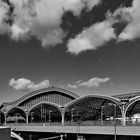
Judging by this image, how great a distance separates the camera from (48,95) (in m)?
92.8

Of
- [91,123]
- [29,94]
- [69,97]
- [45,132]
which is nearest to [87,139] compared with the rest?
[91,123]

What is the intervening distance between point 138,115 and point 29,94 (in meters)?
43.3

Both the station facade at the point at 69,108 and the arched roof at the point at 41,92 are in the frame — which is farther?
the arched roof at the point at 41,92

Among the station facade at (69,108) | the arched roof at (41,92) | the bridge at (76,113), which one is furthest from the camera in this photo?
the arched roof at (41,92)

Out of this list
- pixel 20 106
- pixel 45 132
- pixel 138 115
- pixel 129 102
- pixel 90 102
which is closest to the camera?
pixel 129 102

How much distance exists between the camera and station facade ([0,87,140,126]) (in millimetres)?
61625

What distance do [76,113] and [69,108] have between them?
2.65 metres

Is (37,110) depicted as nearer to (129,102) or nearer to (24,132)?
(24,132)

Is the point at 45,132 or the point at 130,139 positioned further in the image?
the point at 45,132

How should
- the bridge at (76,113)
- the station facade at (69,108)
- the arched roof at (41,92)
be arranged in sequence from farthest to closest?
the arched roof at (41,92)
the station facade at (69,108)
the bridge at (76,113)

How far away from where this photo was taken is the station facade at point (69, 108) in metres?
61.6

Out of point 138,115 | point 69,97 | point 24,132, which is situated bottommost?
point 24,132

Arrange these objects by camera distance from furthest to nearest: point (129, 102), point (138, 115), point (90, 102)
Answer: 1. point (90, 102)
2. point (138, 115)
3. point (129, 102)

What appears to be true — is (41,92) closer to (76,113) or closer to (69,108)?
(69,108)
